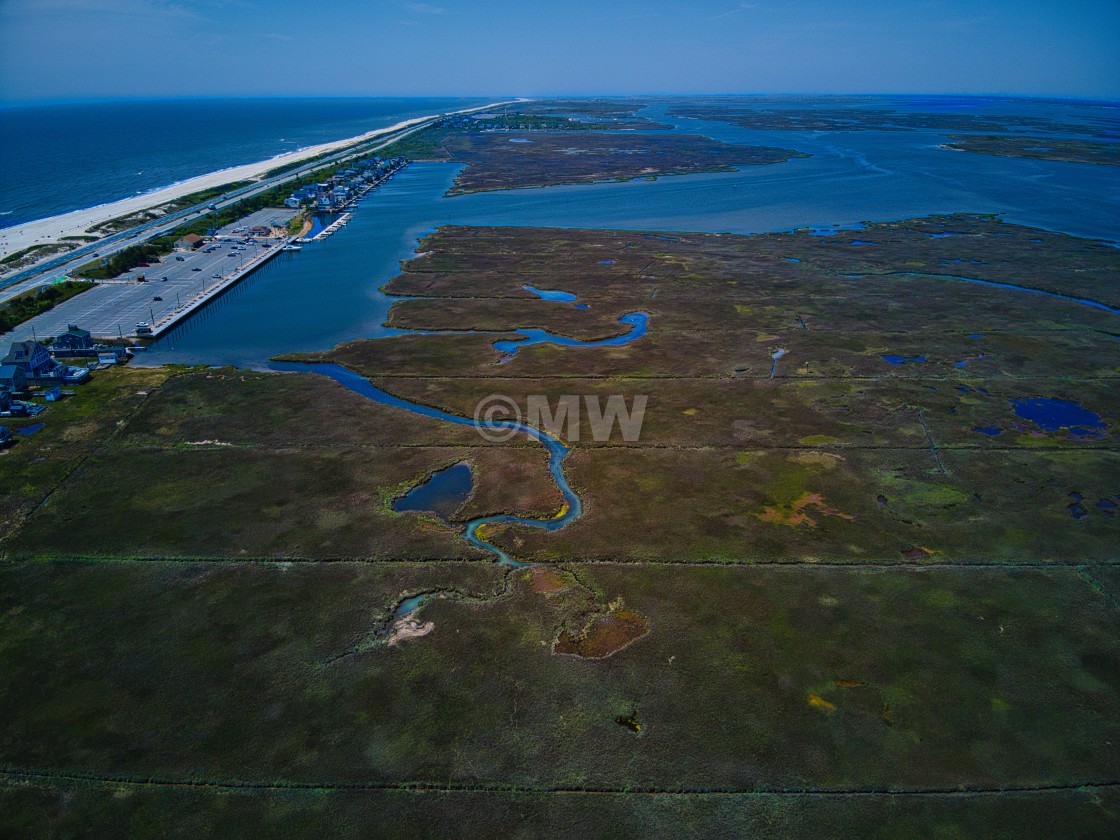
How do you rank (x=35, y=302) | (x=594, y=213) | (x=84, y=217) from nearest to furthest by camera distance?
(x=35, y=302), (x=84, y=217), (x=594, y=213)

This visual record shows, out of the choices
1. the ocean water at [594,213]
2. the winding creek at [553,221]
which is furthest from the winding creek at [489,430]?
the ocean water at [594,213]

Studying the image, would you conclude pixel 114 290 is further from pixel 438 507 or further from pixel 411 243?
pixel 438 507

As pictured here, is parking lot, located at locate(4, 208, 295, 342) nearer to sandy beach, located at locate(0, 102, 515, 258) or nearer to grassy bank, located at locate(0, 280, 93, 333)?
grassy bank, located at locate(0, 280, 93, 333)

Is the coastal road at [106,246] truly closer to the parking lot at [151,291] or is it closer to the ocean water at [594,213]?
the parking lot at [151,291]

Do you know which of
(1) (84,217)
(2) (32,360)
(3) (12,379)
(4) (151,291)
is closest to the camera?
(3) (12,379)

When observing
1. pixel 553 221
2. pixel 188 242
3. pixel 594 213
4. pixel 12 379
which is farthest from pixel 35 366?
pixel 594 213

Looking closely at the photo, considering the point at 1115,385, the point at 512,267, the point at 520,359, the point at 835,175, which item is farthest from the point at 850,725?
the point at 835,175

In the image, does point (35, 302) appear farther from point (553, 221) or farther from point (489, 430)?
point (553, 221)
